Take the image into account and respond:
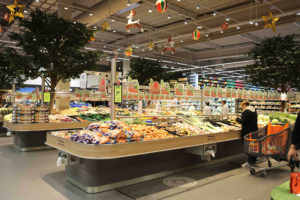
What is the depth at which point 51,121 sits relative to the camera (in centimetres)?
691

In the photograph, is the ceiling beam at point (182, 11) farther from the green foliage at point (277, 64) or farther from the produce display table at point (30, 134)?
the produce display table at point (30, 134)

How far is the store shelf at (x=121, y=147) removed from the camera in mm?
3299

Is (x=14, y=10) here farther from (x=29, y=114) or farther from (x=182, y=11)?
(x=182, y=11)

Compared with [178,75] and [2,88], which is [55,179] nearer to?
[2,88]

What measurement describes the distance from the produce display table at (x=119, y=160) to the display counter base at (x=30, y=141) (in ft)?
9.11

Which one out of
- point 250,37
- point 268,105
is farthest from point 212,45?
point 268,105

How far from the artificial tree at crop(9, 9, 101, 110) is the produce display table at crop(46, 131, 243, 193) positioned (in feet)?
12.3

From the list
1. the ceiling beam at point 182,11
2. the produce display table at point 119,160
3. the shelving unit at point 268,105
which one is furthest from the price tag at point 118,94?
the shelving unit at point 268,105

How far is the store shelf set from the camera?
3299 millimetres

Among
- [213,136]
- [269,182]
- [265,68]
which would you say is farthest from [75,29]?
[265,68]

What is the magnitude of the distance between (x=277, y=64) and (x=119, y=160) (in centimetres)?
950

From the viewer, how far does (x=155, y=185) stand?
3.93 meters

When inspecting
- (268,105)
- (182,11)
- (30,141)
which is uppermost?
(182,11)

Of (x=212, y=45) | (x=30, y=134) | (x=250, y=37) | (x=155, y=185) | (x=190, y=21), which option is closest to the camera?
(x=155, y=185)
